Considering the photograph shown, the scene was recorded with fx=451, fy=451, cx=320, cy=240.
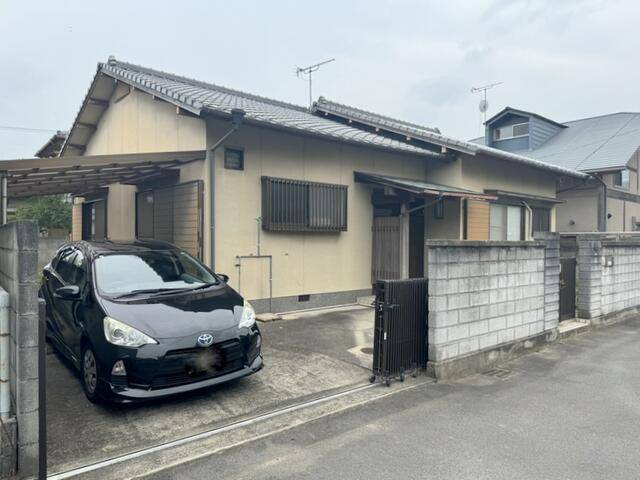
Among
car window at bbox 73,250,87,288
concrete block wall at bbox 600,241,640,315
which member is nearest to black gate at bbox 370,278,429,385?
car window at bbox 73,250,87,288

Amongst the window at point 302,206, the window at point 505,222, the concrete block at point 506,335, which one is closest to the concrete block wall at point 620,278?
the window at point 505,222

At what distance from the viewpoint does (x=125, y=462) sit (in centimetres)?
313

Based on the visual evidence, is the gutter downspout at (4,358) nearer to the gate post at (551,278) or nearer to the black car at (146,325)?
the black car at (146,325)

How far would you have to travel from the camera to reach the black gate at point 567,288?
25.8 feet

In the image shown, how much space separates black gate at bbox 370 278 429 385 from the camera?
4.79 m

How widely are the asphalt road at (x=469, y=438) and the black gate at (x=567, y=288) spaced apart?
9.21 feet

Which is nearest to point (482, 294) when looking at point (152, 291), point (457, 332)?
point (457, 332)

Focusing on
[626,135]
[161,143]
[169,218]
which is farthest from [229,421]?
[626,135]

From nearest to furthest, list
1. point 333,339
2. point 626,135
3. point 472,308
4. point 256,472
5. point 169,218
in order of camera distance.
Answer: point 256,472 → point 472,308 → point 333,339 → point 169,218 → point 626,135

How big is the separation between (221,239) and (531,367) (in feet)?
16.2

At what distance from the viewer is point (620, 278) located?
9008 millimetres

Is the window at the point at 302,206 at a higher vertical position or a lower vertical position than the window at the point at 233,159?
lower

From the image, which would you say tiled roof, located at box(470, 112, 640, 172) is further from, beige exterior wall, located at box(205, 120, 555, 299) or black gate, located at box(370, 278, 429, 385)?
black gate, located at box(370, 278, 429, 385)

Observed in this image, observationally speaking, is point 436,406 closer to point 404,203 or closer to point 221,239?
point 221,239
